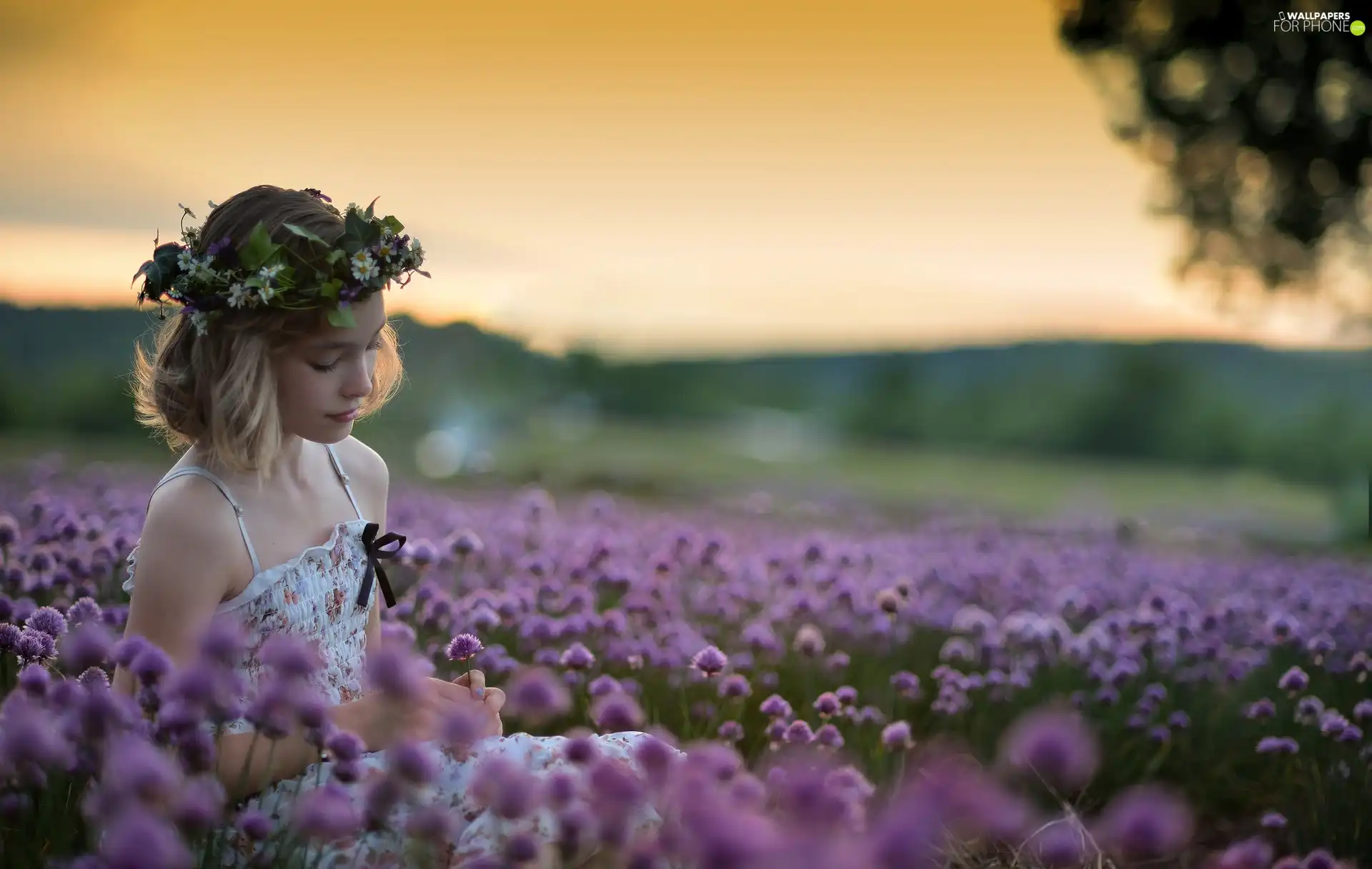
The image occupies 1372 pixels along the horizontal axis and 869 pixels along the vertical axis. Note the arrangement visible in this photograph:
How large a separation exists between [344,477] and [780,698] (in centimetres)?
157

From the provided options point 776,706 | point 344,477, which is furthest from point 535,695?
point 344,477

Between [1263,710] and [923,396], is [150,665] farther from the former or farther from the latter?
[923,396]

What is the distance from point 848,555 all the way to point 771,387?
41.0 metres

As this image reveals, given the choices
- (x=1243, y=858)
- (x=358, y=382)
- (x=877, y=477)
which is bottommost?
(x=877, y=477)

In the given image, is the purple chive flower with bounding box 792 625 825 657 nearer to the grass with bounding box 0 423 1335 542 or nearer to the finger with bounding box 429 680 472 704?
the finger with bounding box 429 680 472 704

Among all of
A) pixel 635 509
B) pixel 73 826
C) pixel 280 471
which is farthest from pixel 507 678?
pixel 635 509

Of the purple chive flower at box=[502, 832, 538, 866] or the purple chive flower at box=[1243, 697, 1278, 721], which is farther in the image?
the purple chive flower at box=[1243, 697, 1278, 721]

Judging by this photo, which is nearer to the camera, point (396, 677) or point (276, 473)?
point (396, 677)
